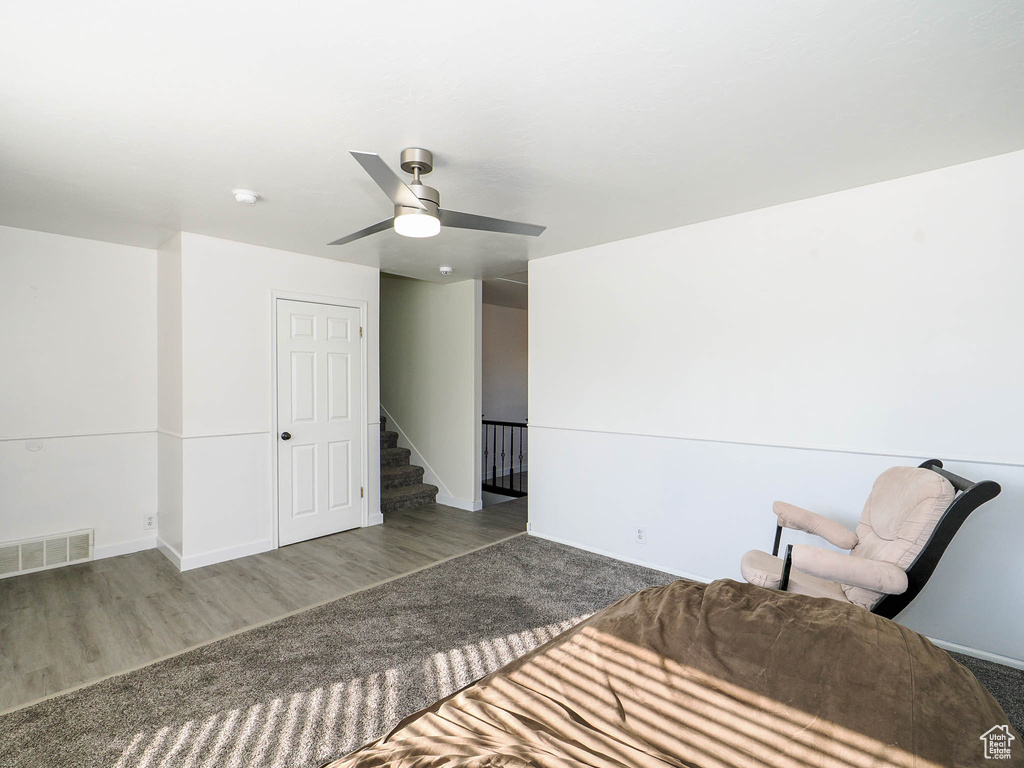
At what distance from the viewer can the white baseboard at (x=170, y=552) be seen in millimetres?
3880

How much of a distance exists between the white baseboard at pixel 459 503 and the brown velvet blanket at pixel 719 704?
12.8ft

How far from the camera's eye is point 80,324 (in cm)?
398

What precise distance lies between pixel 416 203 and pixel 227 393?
2.69m

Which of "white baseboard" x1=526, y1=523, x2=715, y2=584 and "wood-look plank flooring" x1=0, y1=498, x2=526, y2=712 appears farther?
"white baseboard" x1=526, y1=523, x2=715, y2=584

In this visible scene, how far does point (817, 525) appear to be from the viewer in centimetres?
271

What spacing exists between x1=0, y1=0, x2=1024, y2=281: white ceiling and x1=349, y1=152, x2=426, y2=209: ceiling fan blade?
26 cm

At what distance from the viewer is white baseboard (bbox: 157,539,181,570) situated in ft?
12.7

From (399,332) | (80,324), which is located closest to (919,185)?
(399,332)

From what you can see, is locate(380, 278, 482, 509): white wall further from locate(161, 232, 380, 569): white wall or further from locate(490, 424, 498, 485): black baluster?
locate(161, 232, 380, 569): white wall

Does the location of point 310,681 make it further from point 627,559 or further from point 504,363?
point 504,363

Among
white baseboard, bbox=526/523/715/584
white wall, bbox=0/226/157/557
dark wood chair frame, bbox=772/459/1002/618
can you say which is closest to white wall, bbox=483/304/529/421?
white baseboard, bbox=526/523/715/584

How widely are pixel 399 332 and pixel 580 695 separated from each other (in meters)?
5.44

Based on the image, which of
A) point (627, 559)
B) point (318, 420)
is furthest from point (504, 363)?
point (627, 559)

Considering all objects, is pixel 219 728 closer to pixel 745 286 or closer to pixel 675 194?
pixel 675 194
